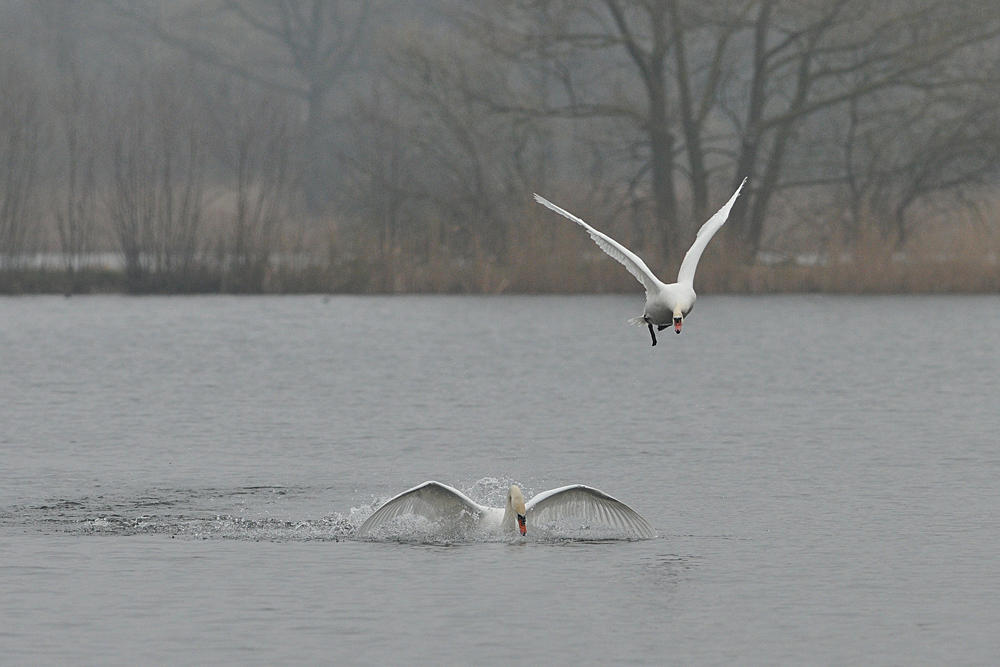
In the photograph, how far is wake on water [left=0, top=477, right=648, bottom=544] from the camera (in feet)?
41.8

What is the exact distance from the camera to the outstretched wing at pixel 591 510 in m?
12.3

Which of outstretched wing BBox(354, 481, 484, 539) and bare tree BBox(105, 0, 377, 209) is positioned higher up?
bare tree BBox(105, 0, 377, 209)

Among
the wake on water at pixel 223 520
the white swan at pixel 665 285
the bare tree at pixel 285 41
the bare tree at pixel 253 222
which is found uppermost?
the bare tree at pixel 285 41

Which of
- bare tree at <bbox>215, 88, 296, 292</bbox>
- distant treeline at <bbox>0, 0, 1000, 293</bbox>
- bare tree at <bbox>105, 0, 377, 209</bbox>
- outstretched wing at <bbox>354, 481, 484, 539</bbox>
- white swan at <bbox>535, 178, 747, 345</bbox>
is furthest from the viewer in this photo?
bare tree at <bbox>105, 0, 377, 209</bbox>

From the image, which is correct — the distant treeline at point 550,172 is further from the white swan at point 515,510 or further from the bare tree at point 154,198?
the white swan at point 515,510

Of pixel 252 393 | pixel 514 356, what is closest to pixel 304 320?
pixel 514 356

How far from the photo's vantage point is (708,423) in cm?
1953

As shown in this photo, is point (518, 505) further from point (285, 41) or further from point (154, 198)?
point (285, 41)

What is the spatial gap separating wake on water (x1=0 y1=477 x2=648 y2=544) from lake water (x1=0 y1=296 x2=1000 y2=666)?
0.15ft

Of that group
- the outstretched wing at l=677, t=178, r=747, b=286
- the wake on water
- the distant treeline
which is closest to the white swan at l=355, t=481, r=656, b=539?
the wake on water

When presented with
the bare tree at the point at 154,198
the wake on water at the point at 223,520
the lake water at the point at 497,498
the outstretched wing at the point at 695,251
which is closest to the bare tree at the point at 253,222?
the bare tree at the point at 154,198

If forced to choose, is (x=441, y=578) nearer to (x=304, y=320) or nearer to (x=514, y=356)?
(x=514, y=356)

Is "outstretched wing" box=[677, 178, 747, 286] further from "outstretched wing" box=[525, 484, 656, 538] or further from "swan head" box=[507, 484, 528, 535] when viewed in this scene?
"swan head" box=[507, 484, 528, 535]

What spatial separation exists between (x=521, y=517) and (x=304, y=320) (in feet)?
77.1
